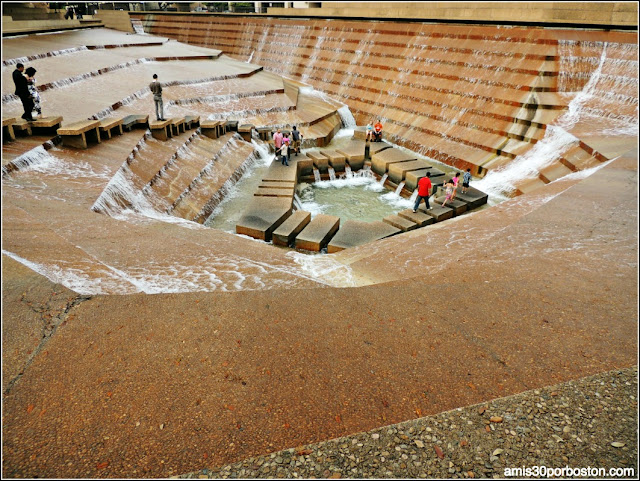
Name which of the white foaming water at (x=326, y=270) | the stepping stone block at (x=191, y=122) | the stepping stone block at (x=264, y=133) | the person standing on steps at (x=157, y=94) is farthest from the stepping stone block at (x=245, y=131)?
the white foaming water at (x=326, y=270)

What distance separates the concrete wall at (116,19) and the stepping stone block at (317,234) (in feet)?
110

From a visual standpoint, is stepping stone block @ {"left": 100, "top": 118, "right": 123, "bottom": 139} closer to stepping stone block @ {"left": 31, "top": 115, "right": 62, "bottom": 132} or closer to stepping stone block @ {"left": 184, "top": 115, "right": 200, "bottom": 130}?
stepping stone block @ {"left": 31, "top": 115, "right": 62, "bottom": 132}

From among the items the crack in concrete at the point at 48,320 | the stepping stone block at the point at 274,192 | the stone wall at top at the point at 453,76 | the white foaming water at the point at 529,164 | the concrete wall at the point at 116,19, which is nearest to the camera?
the crack in concrete at the point at 48,320

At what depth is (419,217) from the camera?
394 inches

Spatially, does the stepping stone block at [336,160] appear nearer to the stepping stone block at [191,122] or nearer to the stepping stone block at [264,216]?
the stepping stone block at [264,216]

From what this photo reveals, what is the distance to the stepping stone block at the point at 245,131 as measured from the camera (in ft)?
48.6

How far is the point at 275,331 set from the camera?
3.98 metres

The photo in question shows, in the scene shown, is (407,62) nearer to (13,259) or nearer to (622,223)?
(622,223)

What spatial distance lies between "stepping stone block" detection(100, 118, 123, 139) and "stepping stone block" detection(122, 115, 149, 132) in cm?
24

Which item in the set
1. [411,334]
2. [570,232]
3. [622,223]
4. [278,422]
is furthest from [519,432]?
[622,223]

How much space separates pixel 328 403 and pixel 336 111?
57.6ft

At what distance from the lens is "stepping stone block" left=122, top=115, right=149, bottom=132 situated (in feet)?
36.2

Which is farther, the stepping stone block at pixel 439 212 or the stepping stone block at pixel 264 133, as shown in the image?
the stepping stone block at pixel 264 133

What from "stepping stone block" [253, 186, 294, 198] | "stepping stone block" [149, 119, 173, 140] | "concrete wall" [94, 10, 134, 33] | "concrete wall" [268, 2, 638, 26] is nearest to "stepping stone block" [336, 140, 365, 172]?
"stepping stone block" [253, 186, 294, 198]
